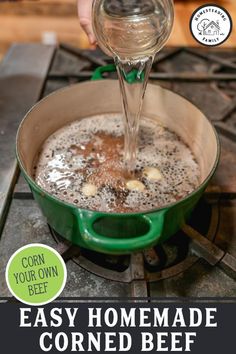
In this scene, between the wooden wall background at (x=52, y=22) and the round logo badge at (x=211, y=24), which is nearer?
the round logo badge at (x=211, y=24)

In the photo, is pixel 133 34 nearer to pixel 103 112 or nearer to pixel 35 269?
pixel 103 112

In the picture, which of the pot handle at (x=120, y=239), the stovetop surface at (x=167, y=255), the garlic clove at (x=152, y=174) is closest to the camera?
the pot handle at (x=120, y=239)

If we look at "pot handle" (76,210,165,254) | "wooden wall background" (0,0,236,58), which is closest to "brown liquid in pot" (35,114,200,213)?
"pot handle" (76,210,165,254)

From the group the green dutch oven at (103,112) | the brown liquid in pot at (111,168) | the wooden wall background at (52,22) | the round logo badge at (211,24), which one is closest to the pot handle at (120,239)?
the green dutch oven at (103,112)

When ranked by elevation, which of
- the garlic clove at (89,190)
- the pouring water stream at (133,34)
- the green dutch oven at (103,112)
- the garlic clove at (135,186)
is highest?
the pouring water stream at (133,34)

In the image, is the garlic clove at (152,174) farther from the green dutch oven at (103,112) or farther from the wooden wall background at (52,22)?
the wooden wall background at (52,22)

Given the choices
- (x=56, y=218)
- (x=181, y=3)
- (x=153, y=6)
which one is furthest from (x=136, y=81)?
(x=181, y=3)

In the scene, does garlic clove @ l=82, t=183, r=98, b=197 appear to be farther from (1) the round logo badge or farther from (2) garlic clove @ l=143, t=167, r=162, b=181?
(1) the round logo badge
